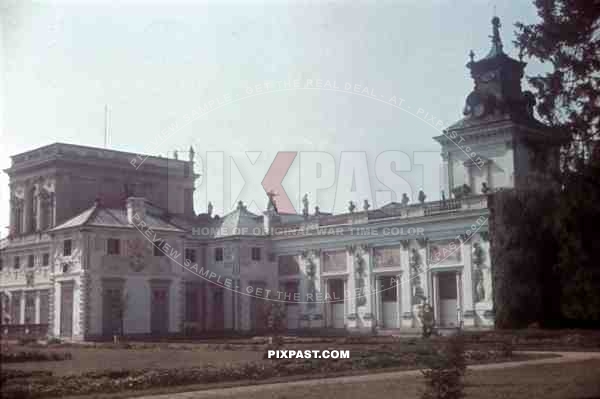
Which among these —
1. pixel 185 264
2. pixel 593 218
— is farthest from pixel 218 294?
pixel 593 218

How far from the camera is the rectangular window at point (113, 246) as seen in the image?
1617 inches

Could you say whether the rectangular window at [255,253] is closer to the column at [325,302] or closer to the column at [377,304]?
the column at [325,302]

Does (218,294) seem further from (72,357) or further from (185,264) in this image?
(72,357)

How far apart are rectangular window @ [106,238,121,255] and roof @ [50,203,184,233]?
80 cm

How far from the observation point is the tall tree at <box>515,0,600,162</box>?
19.5 meters

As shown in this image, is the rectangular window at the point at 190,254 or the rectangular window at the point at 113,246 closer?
the rectangular window at the point at 113,246

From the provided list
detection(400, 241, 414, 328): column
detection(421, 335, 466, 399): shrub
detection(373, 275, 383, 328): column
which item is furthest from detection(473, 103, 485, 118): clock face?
detection(421, 335, 466, 399): shrub

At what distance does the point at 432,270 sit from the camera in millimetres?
39219

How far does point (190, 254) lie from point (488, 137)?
19.9 meters

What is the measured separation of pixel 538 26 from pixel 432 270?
21049 mm

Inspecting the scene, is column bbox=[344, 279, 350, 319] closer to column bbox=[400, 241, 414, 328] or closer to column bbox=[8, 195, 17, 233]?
column bbox=[400, 241, 414, 328]

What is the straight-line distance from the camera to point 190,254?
157 feet

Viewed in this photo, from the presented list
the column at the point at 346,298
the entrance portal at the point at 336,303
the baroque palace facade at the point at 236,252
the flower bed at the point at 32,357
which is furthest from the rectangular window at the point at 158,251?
the flower bed at the point at 32,357

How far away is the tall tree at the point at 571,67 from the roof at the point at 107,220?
2719 centimetres
